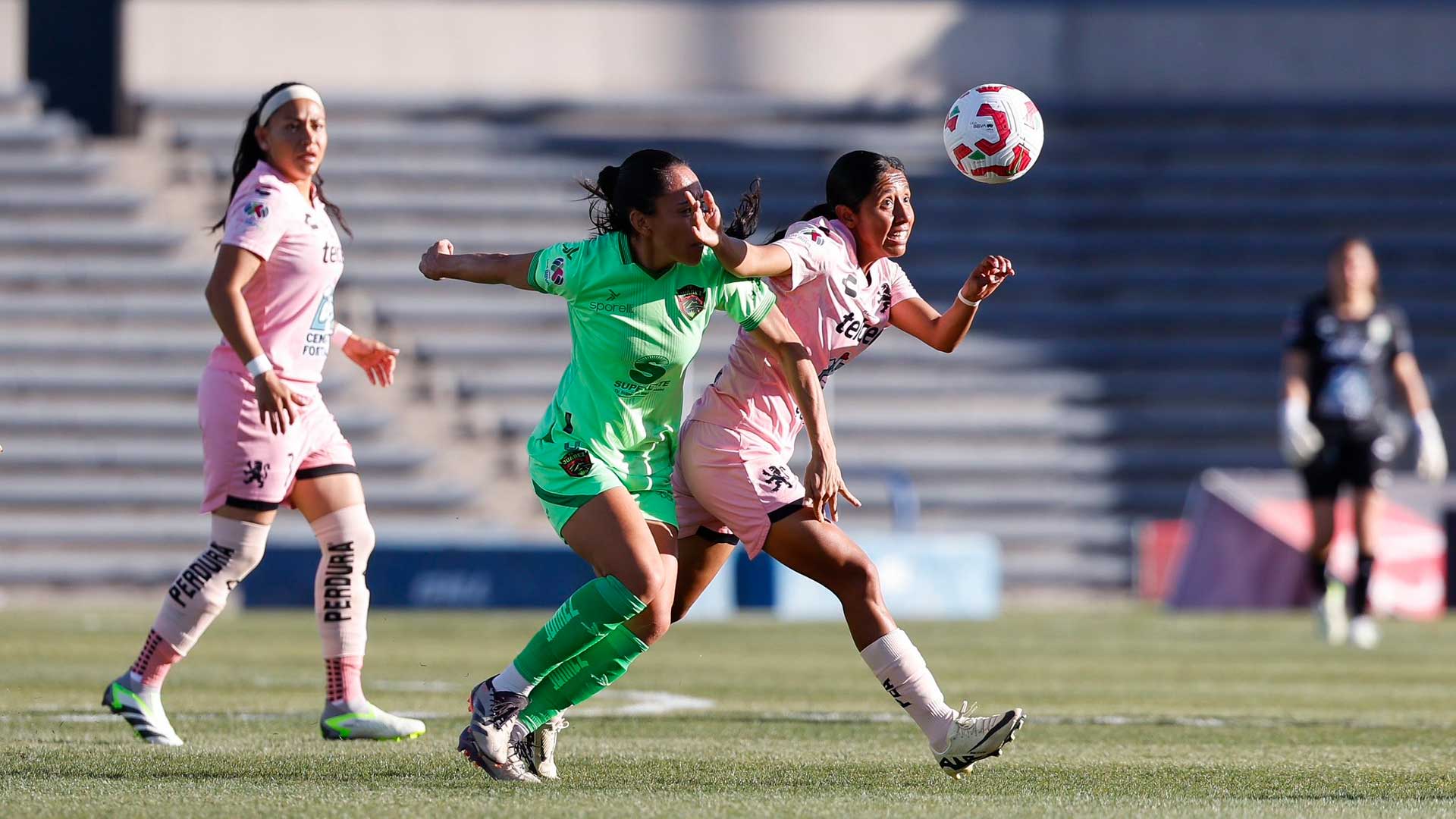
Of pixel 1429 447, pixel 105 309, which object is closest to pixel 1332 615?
pixel 1429 447

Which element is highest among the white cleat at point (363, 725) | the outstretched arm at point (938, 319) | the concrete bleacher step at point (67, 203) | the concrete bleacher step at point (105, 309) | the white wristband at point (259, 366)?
the concrete bleacher step at point (67, 203)

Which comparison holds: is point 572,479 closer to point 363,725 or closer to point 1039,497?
point 363,725

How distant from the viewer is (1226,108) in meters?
23.6

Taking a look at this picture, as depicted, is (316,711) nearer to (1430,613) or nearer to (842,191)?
(842,191)

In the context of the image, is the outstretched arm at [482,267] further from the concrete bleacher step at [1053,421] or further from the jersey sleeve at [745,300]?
the concrete bleacher step at [1053,421]

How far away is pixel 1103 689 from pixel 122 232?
47.9 feet

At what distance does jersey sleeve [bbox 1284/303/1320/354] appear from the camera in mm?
12953

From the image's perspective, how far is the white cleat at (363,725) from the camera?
6379 millimetres

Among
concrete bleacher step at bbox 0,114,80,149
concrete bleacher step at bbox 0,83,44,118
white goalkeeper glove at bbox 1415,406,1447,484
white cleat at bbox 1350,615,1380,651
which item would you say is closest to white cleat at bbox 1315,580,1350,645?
white cleat at bbox 1350,615,1380,651

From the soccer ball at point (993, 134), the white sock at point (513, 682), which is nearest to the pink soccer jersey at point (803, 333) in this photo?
the soccer ball at point (993, 134)

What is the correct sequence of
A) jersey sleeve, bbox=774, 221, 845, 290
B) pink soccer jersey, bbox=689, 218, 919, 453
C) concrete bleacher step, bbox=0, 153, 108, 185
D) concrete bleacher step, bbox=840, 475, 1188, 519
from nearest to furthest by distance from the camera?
jersey sleeve, bbox=774, 221, 845, 290
pink soccer jersey, bbox=689, 218, 919, 453
concrete bleacher step, bbox=840, 475, 1188, 519
concrete bleacher step, bbox=0, 153, 108, 185

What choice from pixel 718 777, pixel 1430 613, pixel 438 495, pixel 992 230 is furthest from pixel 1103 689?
pixel 992 230

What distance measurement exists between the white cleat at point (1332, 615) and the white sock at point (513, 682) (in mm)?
7961

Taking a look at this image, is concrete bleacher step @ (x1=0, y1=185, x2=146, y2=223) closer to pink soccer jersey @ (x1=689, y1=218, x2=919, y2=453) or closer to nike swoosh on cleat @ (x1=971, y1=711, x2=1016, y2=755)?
pink soccer jersey @ (x1=689, y1=218, x2=919, y2=453)
